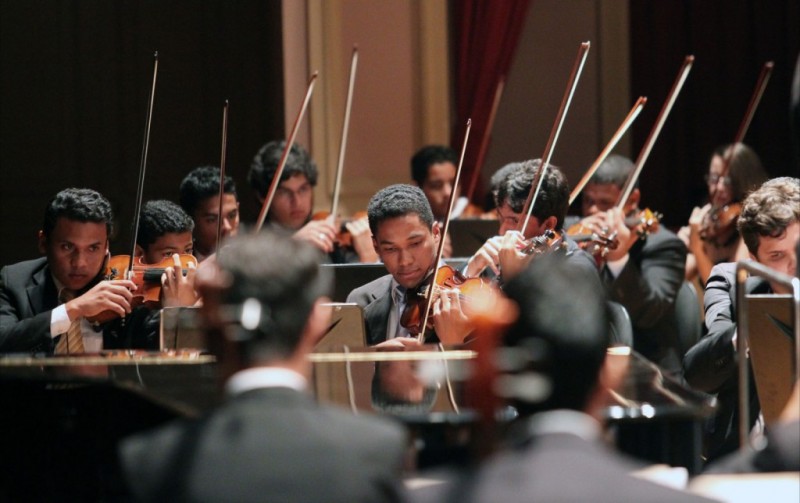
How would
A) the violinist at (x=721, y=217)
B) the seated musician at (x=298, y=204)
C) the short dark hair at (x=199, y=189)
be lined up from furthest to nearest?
the violinist at (x=721, y=217) < the seated musician at (x=298, y=204) < the short dark hair at (x=199, y=189)

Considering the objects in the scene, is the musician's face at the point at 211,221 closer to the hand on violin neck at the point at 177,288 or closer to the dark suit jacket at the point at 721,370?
the hand on violin neck at the point at 177,288

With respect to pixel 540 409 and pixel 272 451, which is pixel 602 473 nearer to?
pixel 540 409

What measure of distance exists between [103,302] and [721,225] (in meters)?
2.30

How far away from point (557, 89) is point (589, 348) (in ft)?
15.4

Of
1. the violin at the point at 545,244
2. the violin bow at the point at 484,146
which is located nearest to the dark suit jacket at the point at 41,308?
the violin at the point at 545,244

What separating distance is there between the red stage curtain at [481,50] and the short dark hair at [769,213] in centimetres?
284

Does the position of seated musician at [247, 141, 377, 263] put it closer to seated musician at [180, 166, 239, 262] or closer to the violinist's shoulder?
seated musician at [180, 166, 239, 262]

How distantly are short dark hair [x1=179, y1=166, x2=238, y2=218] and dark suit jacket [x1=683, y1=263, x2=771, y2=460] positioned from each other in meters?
1.61

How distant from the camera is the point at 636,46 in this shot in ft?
19.9

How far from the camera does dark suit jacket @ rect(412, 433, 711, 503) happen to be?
1.42m

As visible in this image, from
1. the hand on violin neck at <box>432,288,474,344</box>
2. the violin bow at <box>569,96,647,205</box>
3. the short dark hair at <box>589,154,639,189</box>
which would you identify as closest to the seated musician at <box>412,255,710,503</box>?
the hand on violin neck at <box>432,288,474,344</box>

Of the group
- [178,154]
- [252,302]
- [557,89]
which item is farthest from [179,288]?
[557,89]

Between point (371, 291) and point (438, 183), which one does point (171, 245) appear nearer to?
point (371, 291)

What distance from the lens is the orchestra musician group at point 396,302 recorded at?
58.2 inches
